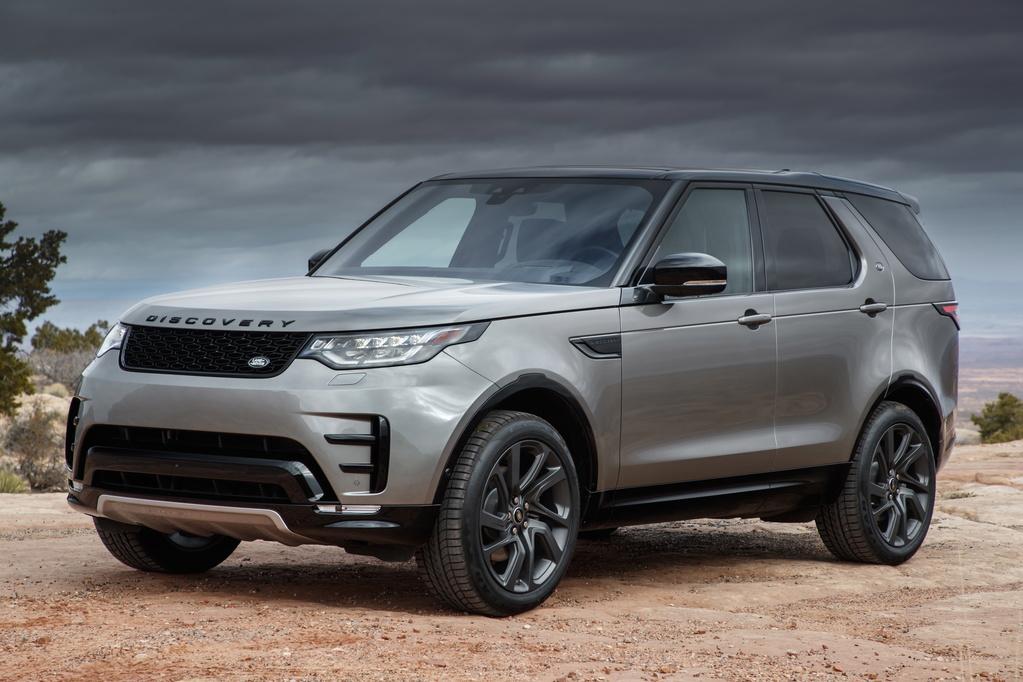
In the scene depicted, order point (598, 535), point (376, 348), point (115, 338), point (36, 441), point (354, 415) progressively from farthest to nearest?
point (36, 441) → point (598, 535) → point (115, 338) → point (376, 348) → point (354, 415)

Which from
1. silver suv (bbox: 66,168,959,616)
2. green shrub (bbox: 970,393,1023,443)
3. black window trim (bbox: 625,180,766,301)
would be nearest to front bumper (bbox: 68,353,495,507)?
silver suv (bbox: 66,168,959,616)

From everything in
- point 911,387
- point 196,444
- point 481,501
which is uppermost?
point 196,444

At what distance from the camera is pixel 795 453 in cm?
816

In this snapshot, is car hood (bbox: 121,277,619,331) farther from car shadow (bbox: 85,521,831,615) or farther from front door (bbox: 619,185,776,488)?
car shadow (bbox: 85,521,831,615)

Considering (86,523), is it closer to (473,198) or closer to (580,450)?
(473,198)

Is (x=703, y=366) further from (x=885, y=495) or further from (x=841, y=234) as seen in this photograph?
(x=885, y=495)

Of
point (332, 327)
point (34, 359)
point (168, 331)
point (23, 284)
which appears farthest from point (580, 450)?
point (34, 359)

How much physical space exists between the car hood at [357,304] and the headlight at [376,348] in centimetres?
4

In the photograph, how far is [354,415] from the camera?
6.22 meters

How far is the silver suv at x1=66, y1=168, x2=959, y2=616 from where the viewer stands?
632 centimetres

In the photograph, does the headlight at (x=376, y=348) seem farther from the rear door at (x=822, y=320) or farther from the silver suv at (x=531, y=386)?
the rear door at (x=822, y=320)

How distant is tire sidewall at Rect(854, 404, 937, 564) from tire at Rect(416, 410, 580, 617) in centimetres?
236

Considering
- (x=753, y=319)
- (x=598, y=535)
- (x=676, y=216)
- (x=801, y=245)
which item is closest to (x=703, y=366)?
(x=753, y=319)

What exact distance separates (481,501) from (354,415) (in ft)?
2.22
